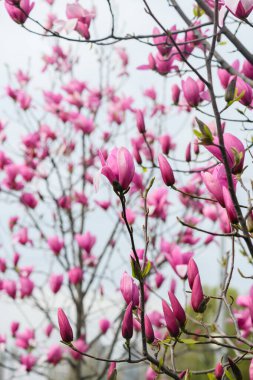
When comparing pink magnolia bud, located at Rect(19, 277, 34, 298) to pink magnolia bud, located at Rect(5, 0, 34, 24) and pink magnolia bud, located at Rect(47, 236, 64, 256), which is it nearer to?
pink magnolia bud, located at Rect(47, 236, 64, 256)

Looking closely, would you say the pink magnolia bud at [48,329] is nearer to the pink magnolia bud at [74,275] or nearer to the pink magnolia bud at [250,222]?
the pink magnolia bud at [74,275]

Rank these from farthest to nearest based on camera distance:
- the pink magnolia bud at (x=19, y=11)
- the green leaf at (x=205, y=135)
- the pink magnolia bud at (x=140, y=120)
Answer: the pink magnolia bud at (x=140, y=120) < the pink magnolia bud at (x=19, y=11) < the green leaf at (x=205, y=135)

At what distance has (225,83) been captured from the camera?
2.06m

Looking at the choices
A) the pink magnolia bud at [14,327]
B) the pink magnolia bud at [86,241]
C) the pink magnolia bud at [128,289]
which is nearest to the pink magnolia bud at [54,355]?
the pink magnolia bud at [14,327]

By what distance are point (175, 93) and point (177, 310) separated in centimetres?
150

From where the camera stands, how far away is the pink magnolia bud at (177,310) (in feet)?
4.08

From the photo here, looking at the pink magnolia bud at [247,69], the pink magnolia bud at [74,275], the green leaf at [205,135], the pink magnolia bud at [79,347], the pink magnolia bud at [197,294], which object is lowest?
the pink magnolia bud at [197,294]

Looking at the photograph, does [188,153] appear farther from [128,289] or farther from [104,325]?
[104,325]

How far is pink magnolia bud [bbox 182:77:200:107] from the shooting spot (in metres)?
1.97

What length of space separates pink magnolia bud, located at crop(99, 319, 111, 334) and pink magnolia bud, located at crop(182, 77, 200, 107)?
2457 mm

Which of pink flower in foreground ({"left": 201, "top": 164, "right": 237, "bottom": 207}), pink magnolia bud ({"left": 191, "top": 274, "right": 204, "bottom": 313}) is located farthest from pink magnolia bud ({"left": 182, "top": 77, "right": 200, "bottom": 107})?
pink magnolia bud ({"left": 191, "top": 274, "right": 204, "bottom": 313})

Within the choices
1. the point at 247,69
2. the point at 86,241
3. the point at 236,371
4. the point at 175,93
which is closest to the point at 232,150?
the point at 236,371

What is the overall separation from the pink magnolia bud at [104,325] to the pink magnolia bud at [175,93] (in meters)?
2.07

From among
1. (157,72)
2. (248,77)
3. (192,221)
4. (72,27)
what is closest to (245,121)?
(248,77)
